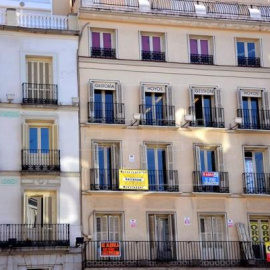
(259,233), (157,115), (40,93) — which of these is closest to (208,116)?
(157,115)

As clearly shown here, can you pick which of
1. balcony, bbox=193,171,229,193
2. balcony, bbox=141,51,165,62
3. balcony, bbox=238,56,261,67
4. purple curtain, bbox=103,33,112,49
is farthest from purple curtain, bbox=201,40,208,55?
balcony, bbox=193,171,229,193

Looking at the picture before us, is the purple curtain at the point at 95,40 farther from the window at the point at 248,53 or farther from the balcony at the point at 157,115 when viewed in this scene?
the window at the point at 248,53

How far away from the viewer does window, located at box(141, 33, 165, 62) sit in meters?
38.6

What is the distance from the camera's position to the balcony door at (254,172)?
37.8m

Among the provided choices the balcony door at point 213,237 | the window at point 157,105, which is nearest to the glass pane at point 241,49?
the window at point 157,105

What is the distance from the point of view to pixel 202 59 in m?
39.3

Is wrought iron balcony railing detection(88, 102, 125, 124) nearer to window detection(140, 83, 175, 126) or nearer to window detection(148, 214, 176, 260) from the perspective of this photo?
window detection(140, 83, 175, 126)

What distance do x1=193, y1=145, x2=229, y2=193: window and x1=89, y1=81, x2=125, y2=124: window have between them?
420 centimetres

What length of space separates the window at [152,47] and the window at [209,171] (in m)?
4.98

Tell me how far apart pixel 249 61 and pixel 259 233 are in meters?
8.85

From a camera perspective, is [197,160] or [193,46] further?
[193,46]

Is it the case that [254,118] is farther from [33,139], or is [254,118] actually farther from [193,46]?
[33,139]

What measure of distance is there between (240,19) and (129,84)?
7.10 metres

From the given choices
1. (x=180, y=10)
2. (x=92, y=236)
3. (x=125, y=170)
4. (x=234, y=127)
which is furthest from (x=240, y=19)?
(x=92, y=236)
